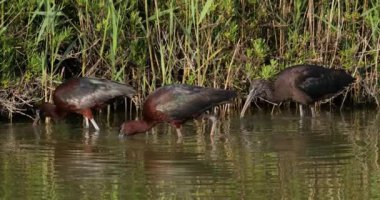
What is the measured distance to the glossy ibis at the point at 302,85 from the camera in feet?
43.6

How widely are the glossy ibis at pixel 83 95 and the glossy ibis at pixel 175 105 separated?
85cm

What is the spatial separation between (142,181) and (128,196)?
2.25 feet

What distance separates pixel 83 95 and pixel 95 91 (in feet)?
0.52

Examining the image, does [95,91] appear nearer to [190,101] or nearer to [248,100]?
[190,101]

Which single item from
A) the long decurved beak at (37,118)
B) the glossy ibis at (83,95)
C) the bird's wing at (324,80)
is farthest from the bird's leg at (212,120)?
the long decurved beak at (37,118)

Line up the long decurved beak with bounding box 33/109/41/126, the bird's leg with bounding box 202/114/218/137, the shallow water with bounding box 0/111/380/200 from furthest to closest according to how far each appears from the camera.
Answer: the long decurved beak with bounding box 33/109/41/126, the bird's leg with bounding box 202/114/218/137, the shallow water with bounding box 0/111/380/200

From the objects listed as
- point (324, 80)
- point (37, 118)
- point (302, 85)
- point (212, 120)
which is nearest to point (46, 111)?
point (37, 118)

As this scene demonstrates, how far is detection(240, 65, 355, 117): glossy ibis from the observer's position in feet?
43.6

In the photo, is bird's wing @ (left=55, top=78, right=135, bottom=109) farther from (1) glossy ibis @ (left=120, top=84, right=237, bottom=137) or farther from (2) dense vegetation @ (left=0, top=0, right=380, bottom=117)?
(1) glossy ibis @ (left=120, top=84, right=237, bottom=137)

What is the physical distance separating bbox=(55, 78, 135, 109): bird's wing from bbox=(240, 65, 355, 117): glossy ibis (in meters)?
1.63

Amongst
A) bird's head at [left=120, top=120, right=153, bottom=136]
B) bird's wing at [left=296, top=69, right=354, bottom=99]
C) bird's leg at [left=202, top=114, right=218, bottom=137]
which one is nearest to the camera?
bird's head at [left=120, top=120, right=153, bottom=136]

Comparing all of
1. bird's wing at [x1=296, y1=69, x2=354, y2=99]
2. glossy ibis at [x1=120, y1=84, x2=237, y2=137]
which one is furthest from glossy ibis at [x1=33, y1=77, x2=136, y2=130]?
bird's wing at [x1=296, y1=69, x2=354, y2=99]

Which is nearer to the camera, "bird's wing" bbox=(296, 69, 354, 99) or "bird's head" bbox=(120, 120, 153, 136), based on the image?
"bird's head" bbox=(120, 120, 153, 136)

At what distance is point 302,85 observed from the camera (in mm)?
13516
